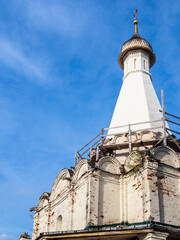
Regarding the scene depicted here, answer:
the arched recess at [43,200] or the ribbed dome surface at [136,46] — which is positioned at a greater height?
the ribbed dome surface at [136,46]

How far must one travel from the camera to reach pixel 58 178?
1720 cm

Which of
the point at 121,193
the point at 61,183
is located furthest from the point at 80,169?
the point at 121,193

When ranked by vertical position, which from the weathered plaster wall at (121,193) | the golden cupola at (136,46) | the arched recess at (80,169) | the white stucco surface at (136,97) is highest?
the golden cupola at (136,46)

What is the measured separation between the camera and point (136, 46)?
20500 mm

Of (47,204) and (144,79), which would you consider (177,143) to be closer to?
(144,79)

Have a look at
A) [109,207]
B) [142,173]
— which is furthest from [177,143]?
[109,207]

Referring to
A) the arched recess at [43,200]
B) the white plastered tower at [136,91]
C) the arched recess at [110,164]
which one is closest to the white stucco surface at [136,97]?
Result: the white plastered tower at [136,91]

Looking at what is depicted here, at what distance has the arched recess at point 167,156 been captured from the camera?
46.1 ft

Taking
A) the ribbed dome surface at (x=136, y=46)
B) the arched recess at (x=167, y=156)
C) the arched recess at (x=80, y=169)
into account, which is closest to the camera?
the arched recess at (x=167, y=156)

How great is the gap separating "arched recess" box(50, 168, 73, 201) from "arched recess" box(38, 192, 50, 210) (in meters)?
0.46

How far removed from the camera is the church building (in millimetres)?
12227

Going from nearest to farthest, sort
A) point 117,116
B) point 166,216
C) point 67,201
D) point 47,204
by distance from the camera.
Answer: point 166,216 < point 67,201 < point 47,204 < point 117,116

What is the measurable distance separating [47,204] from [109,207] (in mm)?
4339

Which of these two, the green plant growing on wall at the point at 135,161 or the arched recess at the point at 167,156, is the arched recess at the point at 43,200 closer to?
the green plant growing on wall at the point at 135,161
